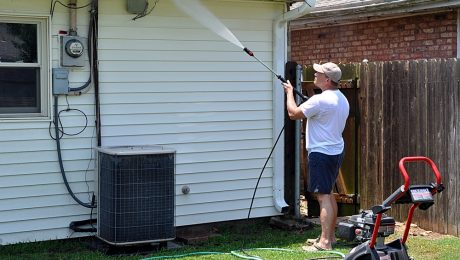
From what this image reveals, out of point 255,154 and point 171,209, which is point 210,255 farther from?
point 255,154

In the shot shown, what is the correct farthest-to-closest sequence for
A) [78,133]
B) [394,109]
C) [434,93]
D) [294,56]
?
[294,56] → [394,109] → [434,93] → [78,133]

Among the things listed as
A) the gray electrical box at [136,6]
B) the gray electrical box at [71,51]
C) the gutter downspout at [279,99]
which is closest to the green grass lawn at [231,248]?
the gutter downspout at [279,99]

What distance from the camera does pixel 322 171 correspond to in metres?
7.66

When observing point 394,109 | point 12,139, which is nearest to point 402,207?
point 394,109

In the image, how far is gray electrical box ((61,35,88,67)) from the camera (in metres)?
7.62

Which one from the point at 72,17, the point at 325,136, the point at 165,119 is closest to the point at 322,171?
the point at 325,136

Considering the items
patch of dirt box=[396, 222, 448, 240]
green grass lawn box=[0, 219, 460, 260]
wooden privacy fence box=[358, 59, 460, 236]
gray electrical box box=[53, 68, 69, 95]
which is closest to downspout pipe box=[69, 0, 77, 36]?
gray electrical box box=[53, 68, 69, 95]


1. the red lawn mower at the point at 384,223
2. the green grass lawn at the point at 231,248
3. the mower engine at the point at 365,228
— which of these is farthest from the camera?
the green grass lawn at the point at 231,248

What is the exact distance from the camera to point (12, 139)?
7.44 metres

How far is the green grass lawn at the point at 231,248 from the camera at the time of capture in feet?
23.9

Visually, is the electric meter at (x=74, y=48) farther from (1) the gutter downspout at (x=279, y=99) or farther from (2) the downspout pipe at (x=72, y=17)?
(1) the gutter downspout at (x=279, y=99)

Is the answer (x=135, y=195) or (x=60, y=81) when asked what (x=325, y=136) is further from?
(x=60, y=81)

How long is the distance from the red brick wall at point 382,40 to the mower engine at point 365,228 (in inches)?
240

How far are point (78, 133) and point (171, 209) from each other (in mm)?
1320
